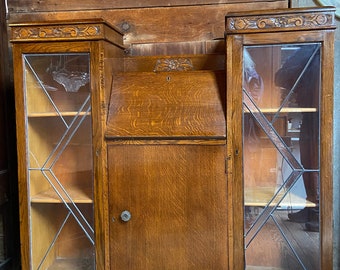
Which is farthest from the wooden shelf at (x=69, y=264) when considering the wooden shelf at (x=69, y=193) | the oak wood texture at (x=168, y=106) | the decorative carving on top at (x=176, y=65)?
the decorative carving on top at (x=176, y=65)

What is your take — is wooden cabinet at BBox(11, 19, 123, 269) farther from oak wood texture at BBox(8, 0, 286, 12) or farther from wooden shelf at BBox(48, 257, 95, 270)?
oak wood texture at BBox(8, 0, 286, 12)

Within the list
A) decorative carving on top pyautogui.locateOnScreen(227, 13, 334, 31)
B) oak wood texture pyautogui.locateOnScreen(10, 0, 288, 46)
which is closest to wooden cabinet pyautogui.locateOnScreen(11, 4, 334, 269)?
decorative carving on top pyautogui.locateOnScreen(227, 13, 334, 31)

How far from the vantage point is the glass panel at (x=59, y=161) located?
1583 millimetres

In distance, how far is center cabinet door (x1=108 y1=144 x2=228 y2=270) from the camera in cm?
149

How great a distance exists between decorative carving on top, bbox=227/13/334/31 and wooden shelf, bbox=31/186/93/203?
2.91ft

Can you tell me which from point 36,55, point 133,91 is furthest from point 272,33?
point 36,55

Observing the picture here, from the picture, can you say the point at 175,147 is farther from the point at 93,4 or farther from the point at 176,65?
the point at 93,4

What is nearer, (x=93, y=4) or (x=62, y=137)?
(x=62, y=137)

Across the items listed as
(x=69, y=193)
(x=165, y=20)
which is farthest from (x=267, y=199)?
(x=165, y=20)

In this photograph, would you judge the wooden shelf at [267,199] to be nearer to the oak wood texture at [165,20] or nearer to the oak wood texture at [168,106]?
the oak wood texture at [168,106]

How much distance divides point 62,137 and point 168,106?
0.48 meters

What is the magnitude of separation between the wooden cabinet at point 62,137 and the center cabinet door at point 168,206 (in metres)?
0.08

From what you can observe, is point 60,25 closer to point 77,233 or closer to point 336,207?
point 77,233

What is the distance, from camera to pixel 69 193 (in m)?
1.62
